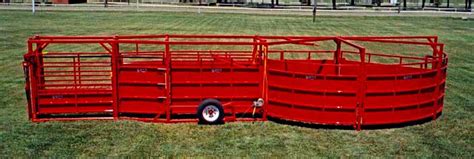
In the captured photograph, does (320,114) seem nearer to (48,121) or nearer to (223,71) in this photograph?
(223,71)

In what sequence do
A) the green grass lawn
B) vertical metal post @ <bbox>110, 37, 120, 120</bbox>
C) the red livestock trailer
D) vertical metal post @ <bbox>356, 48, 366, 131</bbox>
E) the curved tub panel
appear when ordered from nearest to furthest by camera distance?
the green grass lawn < vertical metal post @ <bbox>356, 48, 366, 131</bbox> < the curved tub panel < the red livestock trailer < vertical metal post @ <bbox>110, 37, 120, 120</bbox>

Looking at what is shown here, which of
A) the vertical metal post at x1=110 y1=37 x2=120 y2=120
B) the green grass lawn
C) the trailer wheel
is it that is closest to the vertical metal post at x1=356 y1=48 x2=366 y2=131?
the green grass lawn

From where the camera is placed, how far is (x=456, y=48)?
28.9 meters

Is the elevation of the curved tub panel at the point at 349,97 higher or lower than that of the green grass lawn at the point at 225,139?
higher

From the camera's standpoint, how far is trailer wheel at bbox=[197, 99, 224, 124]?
11.2 metres

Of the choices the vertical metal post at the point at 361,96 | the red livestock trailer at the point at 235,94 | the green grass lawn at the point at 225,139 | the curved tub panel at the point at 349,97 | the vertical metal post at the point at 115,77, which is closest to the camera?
the green grass lawn at the point at 225,139

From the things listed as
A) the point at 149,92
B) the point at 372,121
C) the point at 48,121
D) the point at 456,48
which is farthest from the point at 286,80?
the point at 456,48

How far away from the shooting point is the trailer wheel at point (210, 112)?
11.2 meters

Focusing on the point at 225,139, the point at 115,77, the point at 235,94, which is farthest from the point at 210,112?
the point at 115,77

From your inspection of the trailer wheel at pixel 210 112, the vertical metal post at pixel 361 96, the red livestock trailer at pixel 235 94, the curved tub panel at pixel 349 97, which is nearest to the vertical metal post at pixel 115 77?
the red livestock trailer at pixel 235 94

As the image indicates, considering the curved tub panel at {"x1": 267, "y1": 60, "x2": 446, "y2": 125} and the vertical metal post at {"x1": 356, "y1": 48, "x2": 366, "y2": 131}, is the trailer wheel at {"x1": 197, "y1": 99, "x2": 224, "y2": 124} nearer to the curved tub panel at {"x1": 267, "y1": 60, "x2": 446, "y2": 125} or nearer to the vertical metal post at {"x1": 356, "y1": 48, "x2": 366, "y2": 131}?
the curved tub panel at {"x1": 267, "y1": 60, "x2": 446, "y2": 125}

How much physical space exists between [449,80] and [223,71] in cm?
977

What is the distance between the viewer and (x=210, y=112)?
1130 centimetres

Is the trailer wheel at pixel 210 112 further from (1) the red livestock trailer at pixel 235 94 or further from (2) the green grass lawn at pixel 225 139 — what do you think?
(2) the green grass lawn at pixel 225 139
